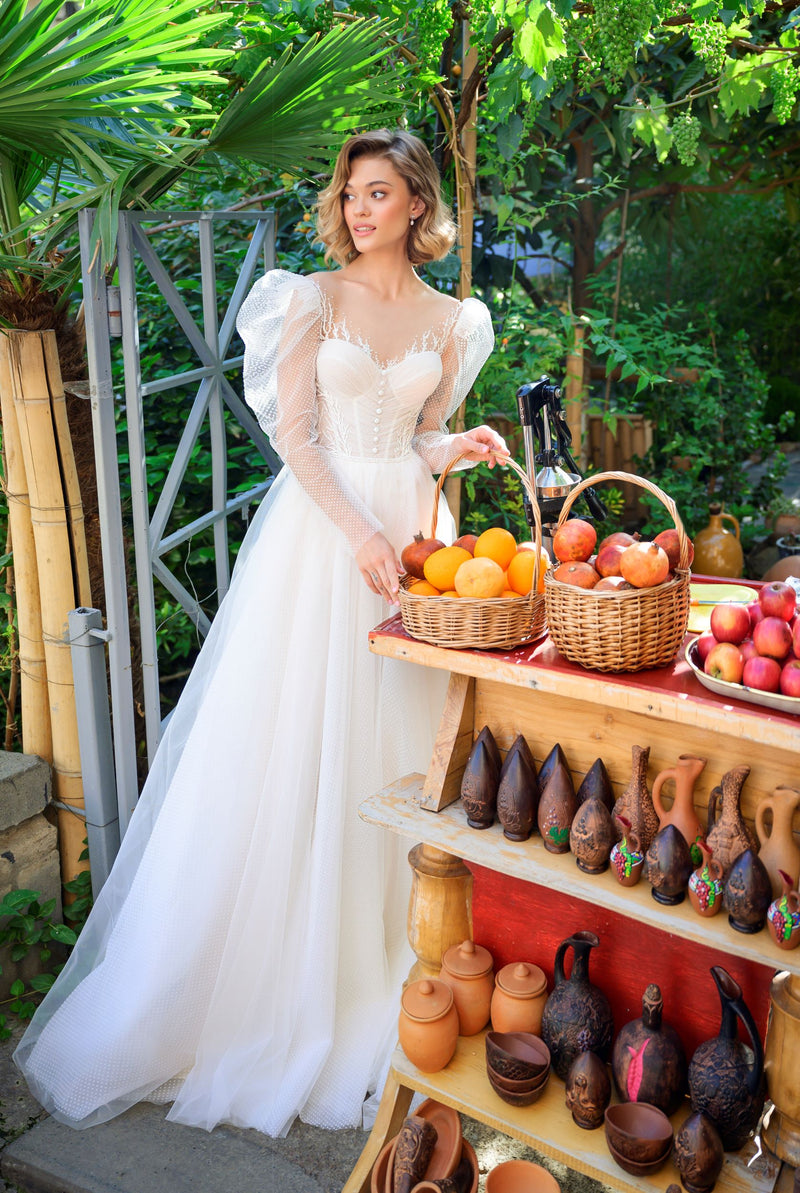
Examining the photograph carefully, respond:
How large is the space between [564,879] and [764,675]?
0.48 metres

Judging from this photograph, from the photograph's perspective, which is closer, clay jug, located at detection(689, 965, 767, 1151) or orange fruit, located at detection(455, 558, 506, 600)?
clay jug, located at detection(689, 965, 767, 1151)

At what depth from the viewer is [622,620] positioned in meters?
1.58

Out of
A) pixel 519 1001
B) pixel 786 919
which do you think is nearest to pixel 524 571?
pixel 786 919

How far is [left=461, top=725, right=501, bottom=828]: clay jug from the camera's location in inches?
72.2

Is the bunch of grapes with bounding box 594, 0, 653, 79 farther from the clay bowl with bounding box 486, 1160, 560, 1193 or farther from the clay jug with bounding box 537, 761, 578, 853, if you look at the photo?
the clay bowl with bounding box 486, 1160, 560, 1193

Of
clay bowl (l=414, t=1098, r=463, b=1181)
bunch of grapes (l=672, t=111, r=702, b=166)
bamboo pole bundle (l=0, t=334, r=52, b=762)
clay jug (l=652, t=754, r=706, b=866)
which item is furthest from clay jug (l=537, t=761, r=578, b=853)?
bunch of grapes (l=672, t=111, r=702, b=166)

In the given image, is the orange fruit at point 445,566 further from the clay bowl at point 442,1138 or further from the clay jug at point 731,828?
the clay bowl at point 442,1138

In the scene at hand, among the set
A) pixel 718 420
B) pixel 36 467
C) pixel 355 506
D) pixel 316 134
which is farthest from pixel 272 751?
pixel 718 420

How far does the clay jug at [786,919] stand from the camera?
150 cm

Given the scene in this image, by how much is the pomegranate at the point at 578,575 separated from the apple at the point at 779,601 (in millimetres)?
259

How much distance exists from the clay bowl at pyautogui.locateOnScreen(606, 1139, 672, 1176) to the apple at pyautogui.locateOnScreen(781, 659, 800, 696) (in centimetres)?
77

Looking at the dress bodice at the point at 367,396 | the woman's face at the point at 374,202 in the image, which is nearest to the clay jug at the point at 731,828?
the dress bodice at the point at 367,396

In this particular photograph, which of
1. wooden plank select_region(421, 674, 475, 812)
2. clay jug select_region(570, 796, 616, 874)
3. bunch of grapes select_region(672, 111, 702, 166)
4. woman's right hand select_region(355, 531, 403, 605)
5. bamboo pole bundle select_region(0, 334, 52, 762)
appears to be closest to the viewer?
clay jug select_region(570, 796, 616, 874)

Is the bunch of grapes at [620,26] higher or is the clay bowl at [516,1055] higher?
the bunch of grapes at [620,26]
